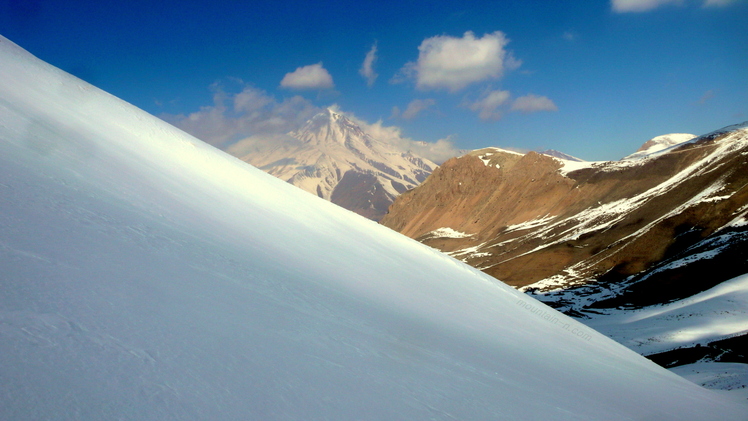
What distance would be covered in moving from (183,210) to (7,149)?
296 cm

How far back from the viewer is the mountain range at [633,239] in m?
44.0

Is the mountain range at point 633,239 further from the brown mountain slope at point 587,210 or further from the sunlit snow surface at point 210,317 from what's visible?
the sunlit snow surface at point 210,317

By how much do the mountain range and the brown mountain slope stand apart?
1.12 ft

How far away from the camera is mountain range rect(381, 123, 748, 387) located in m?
44.0

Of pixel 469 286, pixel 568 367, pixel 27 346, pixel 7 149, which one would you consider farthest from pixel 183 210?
pixel 469 286

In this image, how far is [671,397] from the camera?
11.5m

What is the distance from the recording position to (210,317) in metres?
4.96

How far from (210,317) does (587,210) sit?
A: 405 feet

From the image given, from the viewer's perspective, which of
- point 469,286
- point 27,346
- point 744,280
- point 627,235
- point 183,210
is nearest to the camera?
point 27,346

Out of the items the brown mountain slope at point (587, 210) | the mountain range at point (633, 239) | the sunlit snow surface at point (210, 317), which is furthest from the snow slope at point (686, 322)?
the sunlit snow surface at point (210, 317)

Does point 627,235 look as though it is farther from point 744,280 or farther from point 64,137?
point 64,137

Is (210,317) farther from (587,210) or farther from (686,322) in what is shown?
(587,210)

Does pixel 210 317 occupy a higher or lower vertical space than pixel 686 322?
lower

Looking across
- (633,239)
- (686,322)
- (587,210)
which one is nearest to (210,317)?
(686,322)
